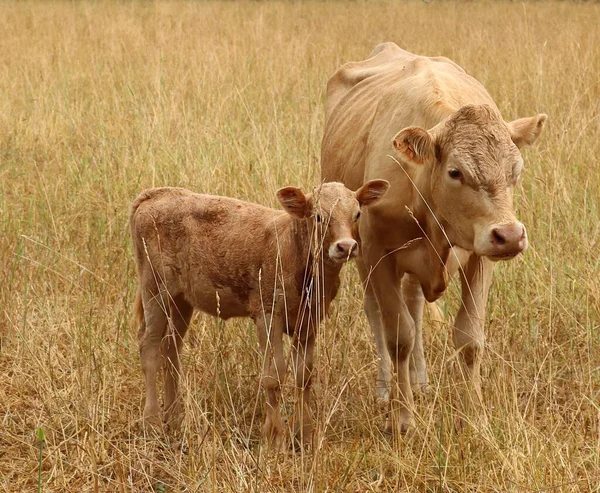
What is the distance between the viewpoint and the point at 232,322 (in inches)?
195

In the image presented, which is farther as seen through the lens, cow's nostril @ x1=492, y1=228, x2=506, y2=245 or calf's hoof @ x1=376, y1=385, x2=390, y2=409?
calf's hoof @ x1=376, y1=385, x2=390, y2=409

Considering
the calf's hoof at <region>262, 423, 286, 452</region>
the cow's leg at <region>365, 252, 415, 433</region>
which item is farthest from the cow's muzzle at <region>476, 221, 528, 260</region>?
the calf's hoof at <region>262, 423, 286, 452</region>

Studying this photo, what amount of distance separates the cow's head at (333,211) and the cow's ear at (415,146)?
0.20m

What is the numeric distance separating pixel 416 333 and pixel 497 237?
65.2 inches

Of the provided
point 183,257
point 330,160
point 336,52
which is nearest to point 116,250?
point 330,160

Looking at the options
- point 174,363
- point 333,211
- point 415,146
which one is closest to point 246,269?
point 333,211

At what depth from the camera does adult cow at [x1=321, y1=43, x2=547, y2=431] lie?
13.0ft

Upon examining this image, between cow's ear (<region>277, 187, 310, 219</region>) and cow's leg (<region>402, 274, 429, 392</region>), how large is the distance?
113 cm

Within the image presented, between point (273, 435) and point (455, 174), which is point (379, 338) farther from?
point (455, 174)

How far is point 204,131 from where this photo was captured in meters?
7.54

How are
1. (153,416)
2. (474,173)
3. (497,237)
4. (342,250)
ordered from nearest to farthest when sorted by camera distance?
(342,250)
(497,237)
(474,173)
(153,416)

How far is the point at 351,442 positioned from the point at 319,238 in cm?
82

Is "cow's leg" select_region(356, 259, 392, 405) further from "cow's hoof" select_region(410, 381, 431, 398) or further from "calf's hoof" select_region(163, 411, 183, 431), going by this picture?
"calf's hoof" select_region(163, 411, 183, 431)

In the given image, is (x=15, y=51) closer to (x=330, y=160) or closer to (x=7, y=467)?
(x=330, y=160)
